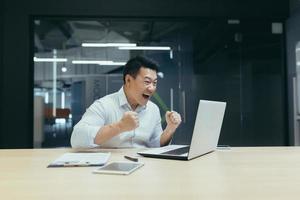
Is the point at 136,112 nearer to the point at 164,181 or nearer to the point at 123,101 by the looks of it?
the point at 123,101

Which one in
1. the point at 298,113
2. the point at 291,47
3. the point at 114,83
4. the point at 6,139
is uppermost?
the point at 291,47

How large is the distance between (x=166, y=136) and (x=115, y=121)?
0.33 metres

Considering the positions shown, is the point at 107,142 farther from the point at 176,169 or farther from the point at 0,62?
the point at 0,62

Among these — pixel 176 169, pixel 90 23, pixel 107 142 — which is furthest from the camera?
pixel 90 23

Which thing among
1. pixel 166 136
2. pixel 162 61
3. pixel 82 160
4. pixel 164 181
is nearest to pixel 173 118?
pixel 166 136

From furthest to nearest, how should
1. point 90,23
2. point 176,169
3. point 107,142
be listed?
1. point 90,23
2. point 107,142
3. point 176,169

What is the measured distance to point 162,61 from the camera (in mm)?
3834

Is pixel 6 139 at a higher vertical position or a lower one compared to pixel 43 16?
lower

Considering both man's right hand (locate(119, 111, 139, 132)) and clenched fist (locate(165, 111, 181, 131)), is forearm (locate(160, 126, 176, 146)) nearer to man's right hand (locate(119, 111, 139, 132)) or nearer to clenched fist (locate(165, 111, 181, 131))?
clenched fist (locate(165, 111, 181, 131))

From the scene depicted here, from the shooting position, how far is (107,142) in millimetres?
1802

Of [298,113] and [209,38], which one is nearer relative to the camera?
[298,113]

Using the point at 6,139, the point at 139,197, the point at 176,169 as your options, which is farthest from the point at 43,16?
the point at 139,197

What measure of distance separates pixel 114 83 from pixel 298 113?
2.11 metres

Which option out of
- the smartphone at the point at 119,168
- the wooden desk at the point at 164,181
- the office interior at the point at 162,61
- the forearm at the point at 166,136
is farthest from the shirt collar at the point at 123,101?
the office interior at the point at 162,61
